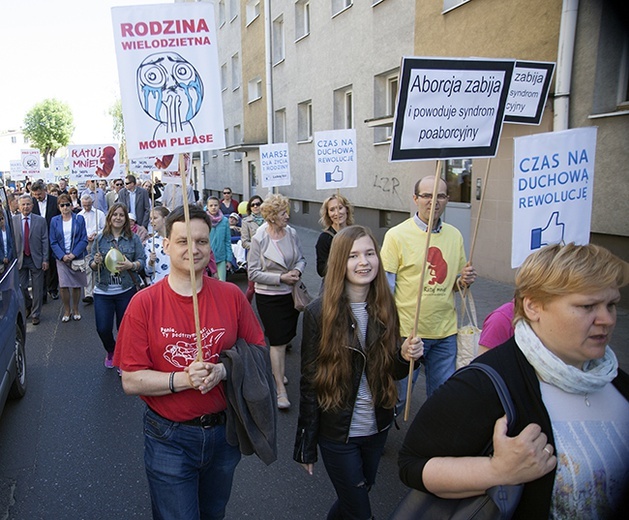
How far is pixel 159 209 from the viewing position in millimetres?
6812

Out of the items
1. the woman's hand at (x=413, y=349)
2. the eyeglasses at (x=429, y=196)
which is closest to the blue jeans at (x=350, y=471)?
the woman's hand at (x=413, y=349)

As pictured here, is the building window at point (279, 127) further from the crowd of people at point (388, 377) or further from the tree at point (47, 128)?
the tree at point (47, 128)

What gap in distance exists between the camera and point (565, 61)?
7699 mm

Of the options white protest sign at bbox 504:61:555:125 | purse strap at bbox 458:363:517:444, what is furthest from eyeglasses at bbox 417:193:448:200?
purse strap at bbox 458:363:517:444

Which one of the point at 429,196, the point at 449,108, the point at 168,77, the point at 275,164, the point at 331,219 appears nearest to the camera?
the point at 168,77

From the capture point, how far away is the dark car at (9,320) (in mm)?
4492

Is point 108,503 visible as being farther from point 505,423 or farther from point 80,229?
point 80,229

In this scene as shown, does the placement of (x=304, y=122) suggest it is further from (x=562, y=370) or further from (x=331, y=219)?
(x=562, y=370)

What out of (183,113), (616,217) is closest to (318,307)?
(183,113)

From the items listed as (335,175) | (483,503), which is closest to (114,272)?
(335,175)

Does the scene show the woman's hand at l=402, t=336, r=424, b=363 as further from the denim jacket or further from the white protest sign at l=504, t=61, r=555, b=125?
the denim jacket

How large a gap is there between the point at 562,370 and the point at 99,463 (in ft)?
11.8

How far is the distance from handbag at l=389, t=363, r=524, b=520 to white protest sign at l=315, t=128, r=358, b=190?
5947 mm

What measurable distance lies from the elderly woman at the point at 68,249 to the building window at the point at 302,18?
12.6 meters
